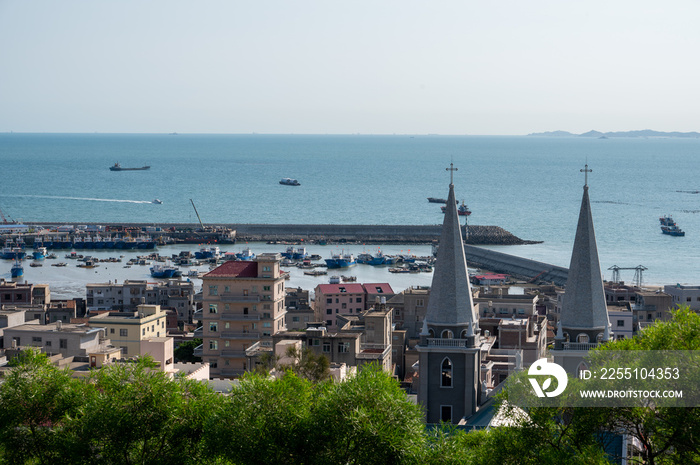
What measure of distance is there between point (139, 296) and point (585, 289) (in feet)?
150

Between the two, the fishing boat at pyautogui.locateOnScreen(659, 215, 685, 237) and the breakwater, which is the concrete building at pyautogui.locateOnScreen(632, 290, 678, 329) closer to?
the breakwater

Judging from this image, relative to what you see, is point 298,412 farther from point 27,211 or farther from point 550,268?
point 27,211

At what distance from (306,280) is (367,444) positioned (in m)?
64.6

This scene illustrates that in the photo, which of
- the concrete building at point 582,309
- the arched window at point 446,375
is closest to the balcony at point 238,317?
the arched window at point 446,375

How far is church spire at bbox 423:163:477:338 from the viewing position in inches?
942

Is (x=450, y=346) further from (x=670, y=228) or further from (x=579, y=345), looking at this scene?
(x=670, y=228)

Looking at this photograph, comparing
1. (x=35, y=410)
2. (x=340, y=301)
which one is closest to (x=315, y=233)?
(x=340, y=301)

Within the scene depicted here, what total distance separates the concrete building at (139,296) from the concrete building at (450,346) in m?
39.9

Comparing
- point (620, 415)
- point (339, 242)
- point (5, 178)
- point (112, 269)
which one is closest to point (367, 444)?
point (620, 415)

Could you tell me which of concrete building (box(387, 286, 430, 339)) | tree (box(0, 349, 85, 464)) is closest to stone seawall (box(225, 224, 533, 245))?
concrete building (box(387, 286, 430, 339))

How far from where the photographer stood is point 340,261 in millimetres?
92125

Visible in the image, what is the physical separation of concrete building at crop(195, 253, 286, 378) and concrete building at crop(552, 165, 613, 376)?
1927 cm

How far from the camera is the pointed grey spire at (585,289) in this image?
23047 mm

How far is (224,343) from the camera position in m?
41.2
